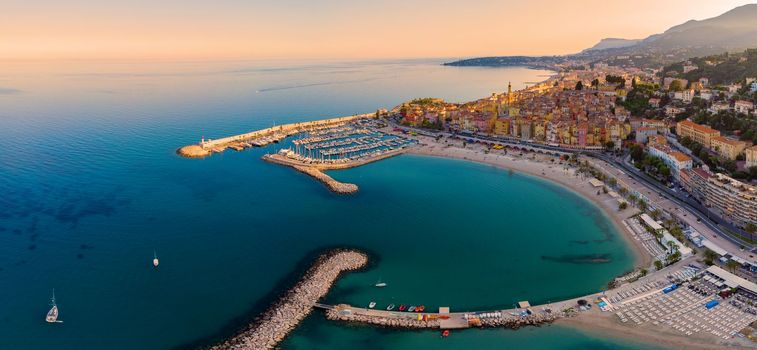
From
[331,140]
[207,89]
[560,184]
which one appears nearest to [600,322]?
[560,184]

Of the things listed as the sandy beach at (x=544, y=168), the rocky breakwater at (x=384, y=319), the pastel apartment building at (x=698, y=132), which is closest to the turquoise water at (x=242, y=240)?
the rocky breakwater at (x=384, y=319)

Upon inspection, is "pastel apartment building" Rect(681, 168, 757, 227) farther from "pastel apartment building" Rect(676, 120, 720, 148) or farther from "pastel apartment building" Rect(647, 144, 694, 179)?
"pastel apartment building" Rect(676, 120, 720, 148)

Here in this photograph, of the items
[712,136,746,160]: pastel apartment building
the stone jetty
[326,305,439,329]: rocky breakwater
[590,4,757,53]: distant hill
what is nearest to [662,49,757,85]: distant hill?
[712,136,746,160]: pastel apartment building

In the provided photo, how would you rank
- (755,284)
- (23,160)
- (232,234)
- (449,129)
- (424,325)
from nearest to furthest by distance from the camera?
(424,325), (755,284), (232,234), (23,160), (449,129)

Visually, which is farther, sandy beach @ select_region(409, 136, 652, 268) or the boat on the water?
sandy beach @ select_region(409, 136, 652, 268)

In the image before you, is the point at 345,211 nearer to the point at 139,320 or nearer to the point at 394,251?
the point at 394,251

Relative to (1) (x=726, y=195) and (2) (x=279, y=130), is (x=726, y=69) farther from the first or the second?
(2) (x=279, y=130)
